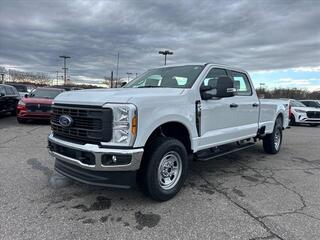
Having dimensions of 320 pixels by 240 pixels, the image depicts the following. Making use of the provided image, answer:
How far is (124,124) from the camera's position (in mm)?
3576

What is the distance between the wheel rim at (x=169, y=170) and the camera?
4174mm

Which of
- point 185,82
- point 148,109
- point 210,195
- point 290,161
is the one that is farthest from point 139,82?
point 290,161

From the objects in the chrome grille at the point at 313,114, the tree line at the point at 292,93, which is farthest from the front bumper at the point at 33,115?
the tree line at the point at 292,93

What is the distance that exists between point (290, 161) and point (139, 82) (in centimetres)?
410

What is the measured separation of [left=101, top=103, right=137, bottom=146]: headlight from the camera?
3.57 meters

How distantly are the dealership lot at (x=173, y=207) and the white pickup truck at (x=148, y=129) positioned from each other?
385 millimetres

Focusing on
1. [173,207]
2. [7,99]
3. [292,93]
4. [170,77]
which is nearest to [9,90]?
[7,99]

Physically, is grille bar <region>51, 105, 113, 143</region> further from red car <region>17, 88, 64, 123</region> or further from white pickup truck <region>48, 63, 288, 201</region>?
red car <region>17, 88, 64, 123</region>

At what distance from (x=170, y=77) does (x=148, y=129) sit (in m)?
1.75

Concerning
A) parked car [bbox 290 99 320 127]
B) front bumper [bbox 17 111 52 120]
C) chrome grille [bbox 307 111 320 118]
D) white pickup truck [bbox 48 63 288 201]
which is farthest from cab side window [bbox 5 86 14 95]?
chrome grille [bbox 307 111 320 118]

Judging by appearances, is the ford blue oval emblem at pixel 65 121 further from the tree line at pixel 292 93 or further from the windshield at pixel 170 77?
the tree line at pixel 292 93

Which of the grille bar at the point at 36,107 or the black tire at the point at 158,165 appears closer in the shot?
the black tire at the point at 158,165

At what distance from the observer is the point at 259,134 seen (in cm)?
682

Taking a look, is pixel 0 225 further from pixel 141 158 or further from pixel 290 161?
pixel 290 161
